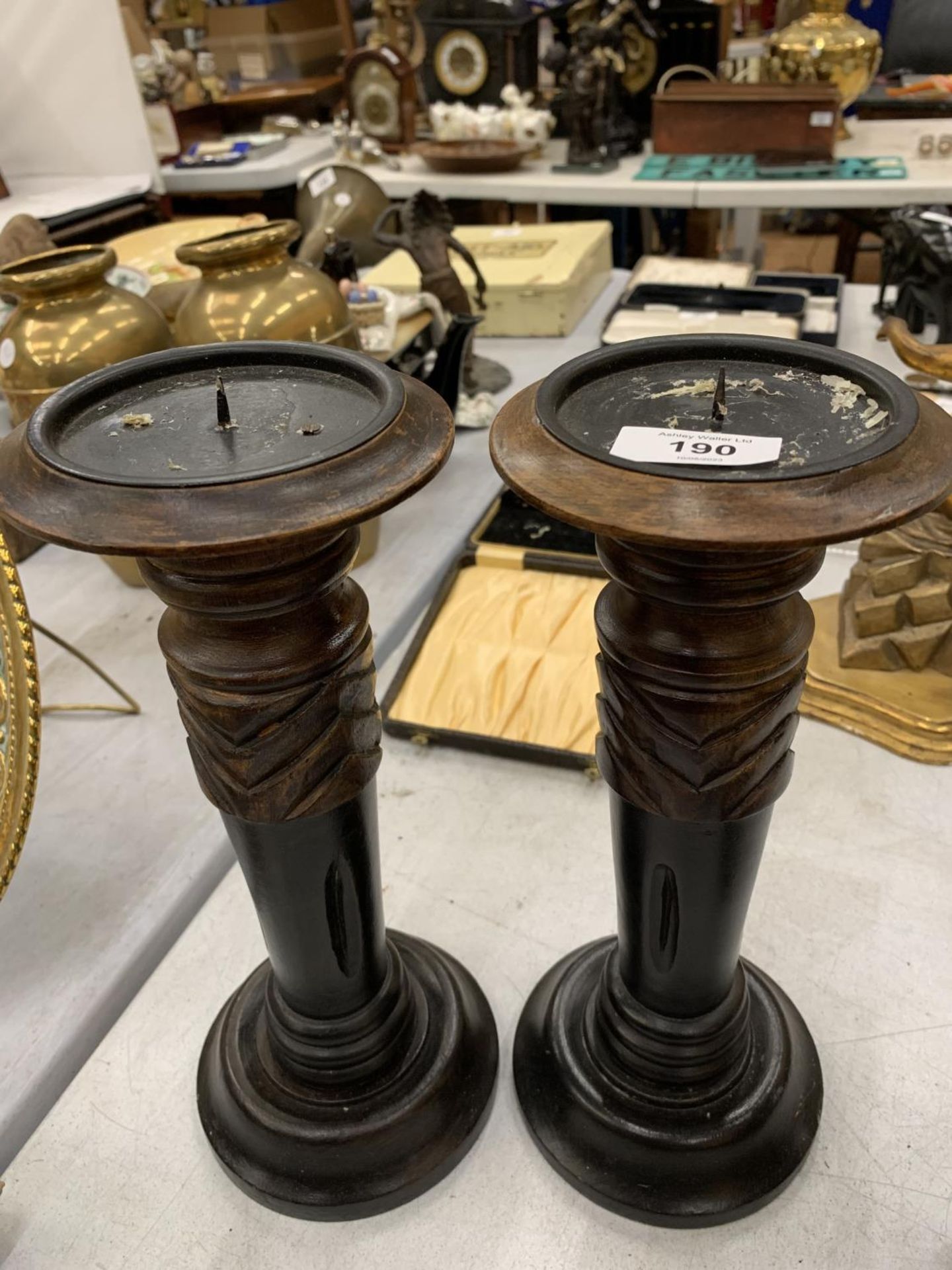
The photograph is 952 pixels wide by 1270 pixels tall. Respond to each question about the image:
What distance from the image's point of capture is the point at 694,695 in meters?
0.58

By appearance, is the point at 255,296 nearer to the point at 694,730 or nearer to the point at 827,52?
the point at 694,730

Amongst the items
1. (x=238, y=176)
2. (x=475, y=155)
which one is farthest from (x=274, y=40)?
(x=475, y=155)

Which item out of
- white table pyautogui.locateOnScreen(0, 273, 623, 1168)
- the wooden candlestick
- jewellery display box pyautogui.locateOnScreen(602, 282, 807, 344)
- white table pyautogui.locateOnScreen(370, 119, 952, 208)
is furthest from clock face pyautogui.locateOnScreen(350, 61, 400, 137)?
the wooden candlestick

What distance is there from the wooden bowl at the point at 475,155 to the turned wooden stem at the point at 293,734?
263 centimetres

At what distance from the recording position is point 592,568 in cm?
142

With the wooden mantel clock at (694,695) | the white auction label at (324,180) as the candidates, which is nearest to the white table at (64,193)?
the white auction label at (324,180)

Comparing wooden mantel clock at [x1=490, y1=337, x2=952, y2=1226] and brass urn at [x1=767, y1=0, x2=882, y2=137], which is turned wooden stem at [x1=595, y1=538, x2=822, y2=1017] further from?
brass urn at [x1=767, y1=0, x2=882, y2=137]

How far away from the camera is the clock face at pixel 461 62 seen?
311 cm

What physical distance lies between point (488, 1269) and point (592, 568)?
0.91m

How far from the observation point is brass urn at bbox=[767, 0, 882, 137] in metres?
2.73

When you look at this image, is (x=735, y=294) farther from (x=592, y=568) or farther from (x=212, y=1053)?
(x=212, y=1053)

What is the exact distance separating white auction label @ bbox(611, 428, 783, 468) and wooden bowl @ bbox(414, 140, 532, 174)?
8.80 feet

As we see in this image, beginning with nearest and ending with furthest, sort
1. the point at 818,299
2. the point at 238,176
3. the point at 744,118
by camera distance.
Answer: the point at 818,299 < the point at 744,118 < the point at 238,176

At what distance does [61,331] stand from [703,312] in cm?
126
